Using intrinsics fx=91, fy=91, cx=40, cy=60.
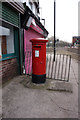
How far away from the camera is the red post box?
141 inches

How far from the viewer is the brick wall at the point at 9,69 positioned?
12.4 feet

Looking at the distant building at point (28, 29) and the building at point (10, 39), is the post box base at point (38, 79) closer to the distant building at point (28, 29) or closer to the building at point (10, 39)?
the building at point (10, 39)

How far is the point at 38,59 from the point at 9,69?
1.47 metres

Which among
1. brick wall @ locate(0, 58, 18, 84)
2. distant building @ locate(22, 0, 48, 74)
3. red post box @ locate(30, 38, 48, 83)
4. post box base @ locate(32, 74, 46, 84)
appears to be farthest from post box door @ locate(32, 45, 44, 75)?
distant building @ locate(22, 0, 48, 74)

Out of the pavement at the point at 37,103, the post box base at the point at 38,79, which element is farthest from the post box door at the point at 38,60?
the pavement at the point at 37,103

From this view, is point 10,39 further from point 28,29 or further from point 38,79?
point 38,79

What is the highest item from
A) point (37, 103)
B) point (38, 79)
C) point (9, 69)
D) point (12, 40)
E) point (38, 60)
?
point (12, 40)

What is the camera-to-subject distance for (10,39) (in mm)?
4750

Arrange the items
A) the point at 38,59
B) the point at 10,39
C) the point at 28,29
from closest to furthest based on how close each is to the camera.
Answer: the point at 38,59 → the point at 10,39 → the point at 28,29

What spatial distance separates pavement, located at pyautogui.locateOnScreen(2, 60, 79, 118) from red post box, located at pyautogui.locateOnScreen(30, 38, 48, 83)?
1.87 feet

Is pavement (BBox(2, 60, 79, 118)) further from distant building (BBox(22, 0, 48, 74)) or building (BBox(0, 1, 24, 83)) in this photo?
distant building (BBox(22, 0, 48, 74))

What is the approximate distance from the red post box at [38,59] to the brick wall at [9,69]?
1206 millimetres

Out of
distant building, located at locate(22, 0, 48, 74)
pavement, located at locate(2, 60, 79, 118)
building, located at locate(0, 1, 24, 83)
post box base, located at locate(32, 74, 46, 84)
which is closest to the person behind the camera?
pavement, located at locate(2, 60, 79, 118)

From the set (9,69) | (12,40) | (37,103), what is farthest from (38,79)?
(12,40)
